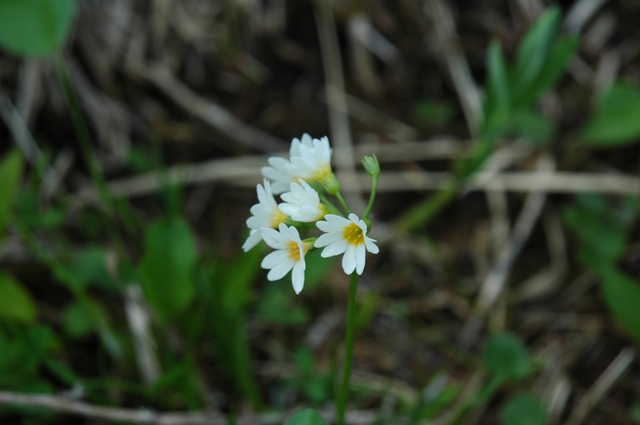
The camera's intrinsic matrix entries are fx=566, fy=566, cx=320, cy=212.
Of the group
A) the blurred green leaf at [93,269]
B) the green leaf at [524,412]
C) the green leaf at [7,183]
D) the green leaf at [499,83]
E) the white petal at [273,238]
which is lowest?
the green leaf at [524,412]

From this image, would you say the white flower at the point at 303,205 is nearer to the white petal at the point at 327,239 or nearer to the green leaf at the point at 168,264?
the white petal at the point at 327,239

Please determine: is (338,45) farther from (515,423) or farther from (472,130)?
(515,423)

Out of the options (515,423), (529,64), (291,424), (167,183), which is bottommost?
(291,424)

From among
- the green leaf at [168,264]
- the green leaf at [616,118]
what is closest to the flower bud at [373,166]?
the green leaf at [168,264]

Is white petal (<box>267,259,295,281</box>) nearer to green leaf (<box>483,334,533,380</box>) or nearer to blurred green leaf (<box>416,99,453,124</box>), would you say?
green leaf (<box>483,334,533,380</box>)

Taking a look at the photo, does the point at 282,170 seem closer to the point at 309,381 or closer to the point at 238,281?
the point at 238,281

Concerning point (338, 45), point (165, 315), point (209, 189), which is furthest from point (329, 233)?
point (338, 45)
